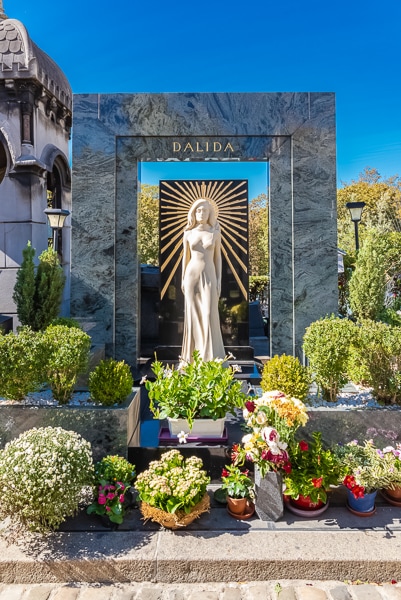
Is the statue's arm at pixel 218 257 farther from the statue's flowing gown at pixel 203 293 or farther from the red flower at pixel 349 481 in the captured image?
the red flower at pixel 349 481

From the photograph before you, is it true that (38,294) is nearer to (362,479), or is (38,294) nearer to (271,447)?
(271,447)

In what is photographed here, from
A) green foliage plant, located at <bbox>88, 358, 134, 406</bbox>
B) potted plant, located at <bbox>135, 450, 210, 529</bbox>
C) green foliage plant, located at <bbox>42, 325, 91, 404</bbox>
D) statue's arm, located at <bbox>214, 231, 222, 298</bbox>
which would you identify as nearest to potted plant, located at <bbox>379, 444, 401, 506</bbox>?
potted plant, located at <bbox>135, 450, 210, 529</bbox>

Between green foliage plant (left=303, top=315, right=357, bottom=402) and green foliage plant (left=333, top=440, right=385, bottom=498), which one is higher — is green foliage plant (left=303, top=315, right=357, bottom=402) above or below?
above

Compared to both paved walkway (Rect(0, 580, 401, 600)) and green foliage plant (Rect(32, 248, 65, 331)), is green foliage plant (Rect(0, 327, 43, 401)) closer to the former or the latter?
paved walkway (Rect(0, 580, 401, 600))

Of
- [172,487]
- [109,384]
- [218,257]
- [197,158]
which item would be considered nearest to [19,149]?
[197,158]

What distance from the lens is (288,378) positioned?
4980mm

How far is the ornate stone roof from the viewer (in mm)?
13164

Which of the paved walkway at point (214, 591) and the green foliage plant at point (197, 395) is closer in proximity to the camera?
the paved walkway at point (214, 591)

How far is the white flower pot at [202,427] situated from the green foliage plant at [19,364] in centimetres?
173

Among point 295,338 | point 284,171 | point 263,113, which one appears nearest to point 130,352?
point 295,338

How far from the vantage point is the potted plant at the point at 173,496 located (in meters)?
3.75

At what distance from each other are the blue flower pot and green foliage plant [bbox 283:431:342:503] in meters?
0.23

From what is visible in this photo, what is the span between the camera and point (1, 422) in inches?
187

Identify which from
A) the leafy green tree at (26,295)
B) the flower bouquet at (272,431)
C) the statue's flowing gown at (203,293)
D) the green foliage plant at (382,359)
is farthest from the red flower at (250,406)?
the leafy green tree at (26,295)
